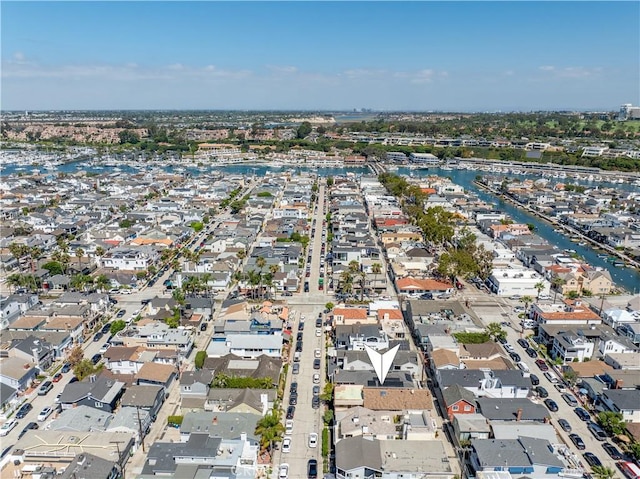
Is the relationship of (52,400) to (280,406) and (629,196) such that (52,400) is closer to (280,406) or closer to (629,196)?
(280,406)

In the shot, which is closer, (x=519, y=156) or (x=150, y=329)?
(x=150, y=329)

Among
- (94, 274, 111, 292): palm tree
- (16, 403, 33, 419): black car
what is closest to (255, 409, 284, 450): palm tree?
(16, 403, 33, 419): black car

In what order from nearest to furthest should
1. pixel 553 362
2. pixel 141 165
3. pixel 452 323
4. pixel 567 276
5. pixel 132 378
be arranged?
pixel 132 378 < pixel 553 362 < pixel 452 323 < pixel 567 276 < pixel 141 165

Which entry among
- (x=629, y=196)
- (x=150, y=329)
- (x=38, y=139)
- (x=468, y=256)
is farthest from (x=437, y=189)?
(x=38, y=139)

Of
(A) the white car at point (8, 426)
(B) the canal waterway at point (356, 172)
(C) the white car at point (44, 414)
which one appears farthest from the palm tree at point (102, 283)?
(B) the canal waterway at point (356, 172)

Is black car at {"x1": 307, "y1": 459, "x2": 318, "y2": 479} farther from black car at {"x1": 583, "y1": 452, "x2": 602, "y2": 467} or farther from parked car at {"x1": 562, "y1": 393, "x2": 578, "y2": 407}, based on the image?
parked car at {"x1": 562, "y1": 393, "x2": 578, "y2": 407}

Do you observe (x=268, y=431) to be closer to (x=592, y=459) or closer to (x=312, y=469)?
(x=312, y=469)
